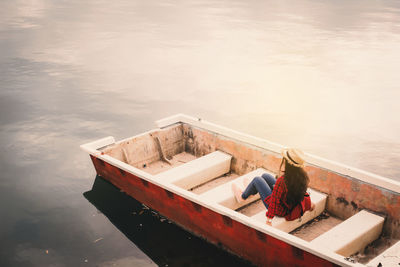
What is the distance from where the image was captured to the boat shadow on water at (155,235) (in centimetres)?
543

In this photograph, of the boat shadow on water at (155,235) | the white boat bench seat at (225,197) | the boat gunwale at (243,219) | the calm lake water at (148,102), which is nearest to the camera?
the boat gunwale at (243,219)

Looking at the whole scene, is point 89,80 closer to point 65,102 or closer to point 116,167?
point 65,102

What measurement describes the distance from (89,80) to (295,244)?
11.0m

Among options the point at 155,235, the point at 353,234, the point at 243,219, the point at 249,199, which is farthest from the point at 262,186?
the point at 155,235

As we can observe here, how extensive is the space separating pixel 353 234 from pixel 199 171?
8.36ft

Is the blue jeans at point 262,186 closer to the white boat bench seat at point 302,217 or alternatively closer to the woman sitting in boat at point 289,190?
the woman sitting in boat at point 289,190

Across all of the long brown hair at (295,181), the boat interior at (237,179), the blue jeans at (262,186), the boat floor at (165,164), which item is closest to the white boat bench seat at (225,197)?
the boat interior at (237,179)

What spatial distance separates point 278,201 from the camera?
4.88 m

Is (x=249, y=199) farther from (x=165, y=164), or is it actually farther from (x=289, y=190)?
(x=165, y=164)

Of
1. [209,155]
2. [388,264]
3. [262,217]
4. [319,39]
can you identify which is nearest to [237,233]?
[262,217]

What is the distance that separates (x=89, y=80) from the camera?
13664 mm

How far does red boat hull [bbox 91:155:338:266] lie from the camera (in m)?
4.42

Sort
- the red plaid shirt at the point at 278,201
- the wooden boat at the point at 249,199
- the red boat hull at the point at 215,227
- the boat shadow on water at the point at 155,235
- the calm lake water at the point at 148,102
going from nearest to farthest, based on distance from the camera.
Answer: the red boat hull at the point at 215,227 → the wooden boat at the point at 249,199 → the red plaid shirt at the point at 278,201 → the boat shadow on water at the point at 155,235 → the calm lake water at the point at 148,102

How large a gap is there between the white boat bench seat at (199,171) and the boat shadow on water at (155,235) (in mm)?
606
